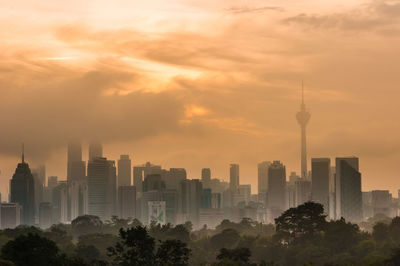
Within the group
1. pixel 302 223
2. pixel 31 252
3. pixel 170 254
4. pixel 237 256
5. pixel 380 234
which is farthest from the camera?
pixel 380 234

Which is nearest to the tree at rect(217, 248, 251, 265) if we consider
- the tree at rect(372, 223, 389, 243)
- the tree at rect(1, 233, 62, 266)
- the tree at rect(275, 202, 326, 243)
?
the tree at rect(1, 233, 62, 266)

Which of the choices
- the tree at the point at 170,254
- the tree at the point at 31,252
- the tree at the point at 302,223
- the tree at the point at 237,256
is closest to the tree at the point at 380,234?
the tree at the point at 302,223

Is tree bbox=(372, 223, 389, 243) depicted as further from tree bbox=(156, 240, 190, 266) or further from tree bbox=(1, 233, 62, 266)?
tree bbox=(1, 233, 62, 266)

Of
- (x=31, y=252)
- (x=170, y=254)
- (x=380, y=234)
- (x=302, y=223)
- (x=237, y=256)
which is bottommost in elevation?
(x=237, y=256)

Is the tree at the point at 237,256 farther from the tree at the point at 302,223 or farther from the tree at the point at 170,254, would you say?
the tree at the point at 302,223

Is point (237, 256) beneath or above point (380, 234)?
beneath

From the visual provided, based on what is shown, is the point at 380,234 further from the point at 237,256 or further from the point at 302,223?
the point at 237,256

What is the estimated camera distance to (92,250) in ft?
568

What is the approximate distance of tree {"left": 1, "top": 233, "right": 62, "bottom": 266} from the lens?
11000 centimetres

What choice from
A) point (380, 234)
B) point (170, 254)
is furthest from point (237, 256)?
point (380, 234)

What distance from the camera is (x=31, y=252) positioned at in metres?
112

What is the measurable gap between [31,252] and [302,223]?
69718 mm

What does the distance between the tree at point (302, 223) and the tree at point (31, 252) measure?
2601 inches

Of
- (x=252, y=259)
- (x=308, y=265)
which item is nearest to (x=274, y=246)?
(x=252, y=259)
